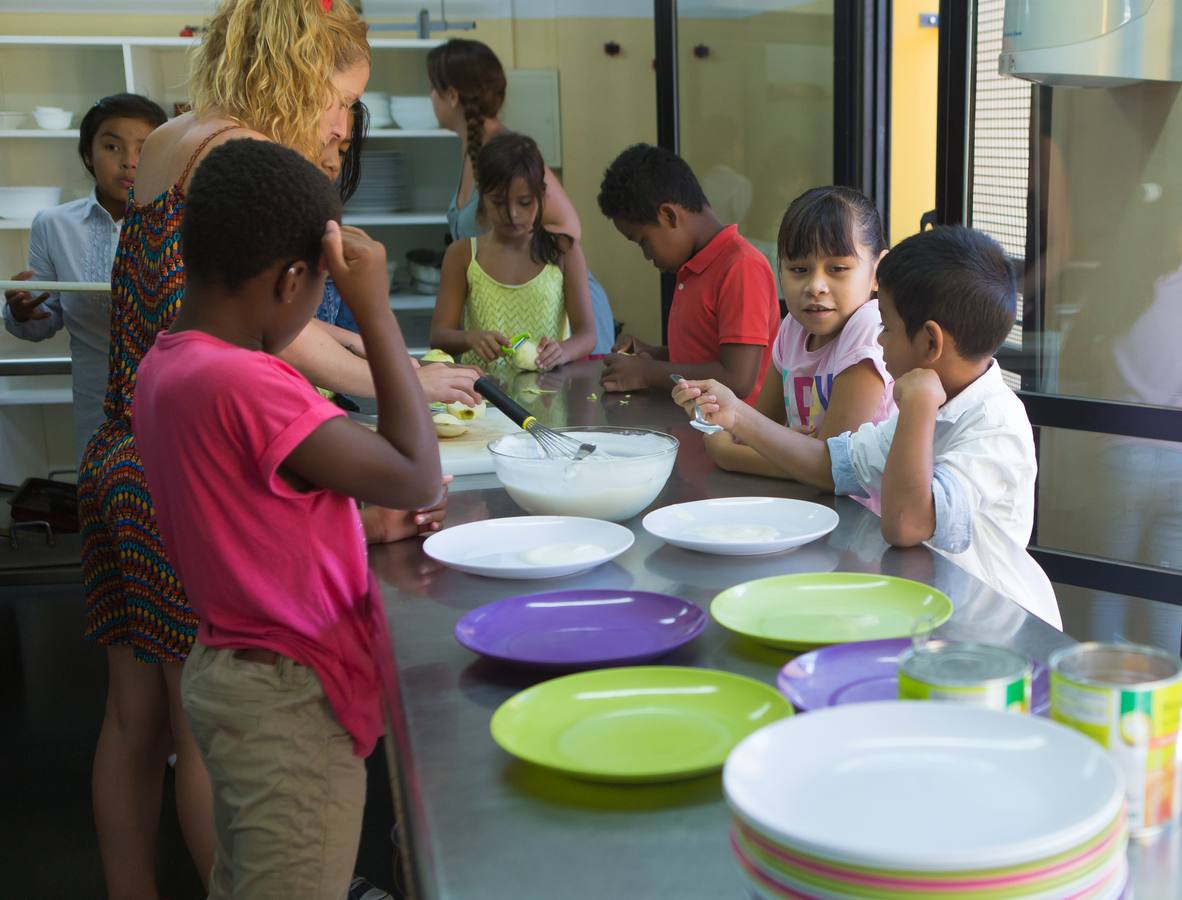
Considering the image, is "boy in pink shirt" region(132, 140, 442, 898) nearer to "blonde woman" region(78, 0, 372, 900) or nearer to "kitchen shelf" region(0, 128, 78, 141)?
"blonde woman" region(78, 0, 372, 900)

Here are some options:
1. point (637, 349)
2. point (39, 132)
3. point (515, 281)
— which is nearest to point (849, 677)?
point (637, 349)

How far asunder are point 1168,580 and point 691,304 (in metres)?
1.18

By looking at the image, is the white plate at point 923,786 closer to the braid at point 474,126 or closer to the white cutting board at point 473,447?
the white cutting board at point 473,447

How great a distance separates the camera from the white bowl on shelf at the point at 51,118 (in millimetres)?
4789

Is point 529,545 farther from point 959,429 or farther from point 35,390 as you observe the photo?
point 35,390

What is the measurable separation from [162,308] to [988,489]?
106 centimetres

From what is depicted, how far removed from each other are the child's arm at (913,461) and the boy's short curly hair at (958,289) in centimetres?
16

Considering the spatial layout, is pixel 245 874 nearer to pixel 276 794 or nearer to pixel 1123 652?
pixel 276 794

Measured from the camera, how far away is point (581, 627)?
3.55 ft

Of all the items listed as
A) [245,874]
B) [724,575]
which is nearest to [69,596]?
[245,874]

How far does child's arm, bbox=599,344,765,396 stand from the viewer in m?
2.44

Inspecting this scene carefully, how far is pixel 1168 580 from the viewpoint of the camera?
250 centimetres

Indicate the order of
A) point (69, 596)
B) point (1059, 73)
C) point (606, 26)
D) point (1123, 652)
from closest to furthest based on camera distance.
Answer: point (1123, 652) < point (1059, 73) < point (69, 596) < point (606, 26)

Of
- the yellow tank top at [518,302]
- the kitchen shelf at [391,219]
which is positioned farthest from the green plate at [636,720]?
the kitchen shelf at [391,219]
